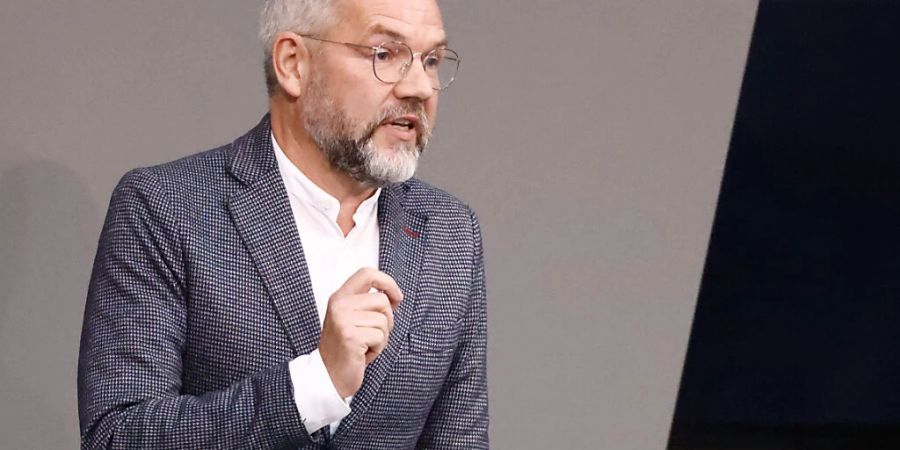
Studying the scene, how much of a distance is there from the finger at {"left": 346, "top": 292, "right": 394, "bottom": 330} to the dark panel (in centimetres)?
209

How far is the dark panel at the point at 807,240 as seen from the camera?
11.3 ft

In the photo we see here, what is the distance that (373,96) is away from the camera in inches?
69.1

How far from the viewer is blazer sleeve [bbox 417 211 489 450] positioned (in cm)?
196

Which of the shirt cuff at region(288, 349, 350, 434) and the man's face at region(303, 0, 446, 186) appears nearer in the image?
the shirt cuff at region(288, 349, 350, 434)

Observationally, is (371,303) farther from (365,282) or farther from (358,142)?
(358,142)

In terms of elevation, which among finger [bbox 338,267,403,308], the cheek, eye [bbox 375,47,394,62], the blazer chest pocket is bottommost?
the blazer chest pocket

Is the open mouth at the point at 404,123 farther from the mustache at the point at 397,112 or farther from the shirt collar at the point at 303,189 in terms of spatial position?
the shirt collar at the point at 303,189

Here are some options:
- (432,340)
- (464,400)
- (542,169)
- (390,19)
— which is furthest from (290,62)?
(542,169)

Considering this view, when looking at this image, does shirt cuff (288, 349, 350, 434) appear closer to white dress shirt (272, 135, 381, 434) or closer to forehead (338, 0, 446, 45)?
white dress shirt (272, 135, 381, 434)

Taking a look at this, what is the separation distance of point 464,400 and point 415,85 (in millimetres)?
489

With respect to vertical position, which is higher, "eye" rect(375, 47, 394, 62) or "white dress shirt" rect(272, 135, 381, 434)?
"eye" rect(375, 47, 394, 62)

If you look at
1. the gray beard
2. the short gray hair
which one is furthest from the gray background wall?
the gray beard

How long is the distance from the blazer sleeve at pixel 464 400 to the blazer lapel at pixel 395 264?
0.12 m

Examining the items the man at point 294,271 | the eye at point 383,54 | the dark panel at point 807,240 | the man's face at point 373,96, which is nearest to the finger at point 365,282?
the man at point 294,271
